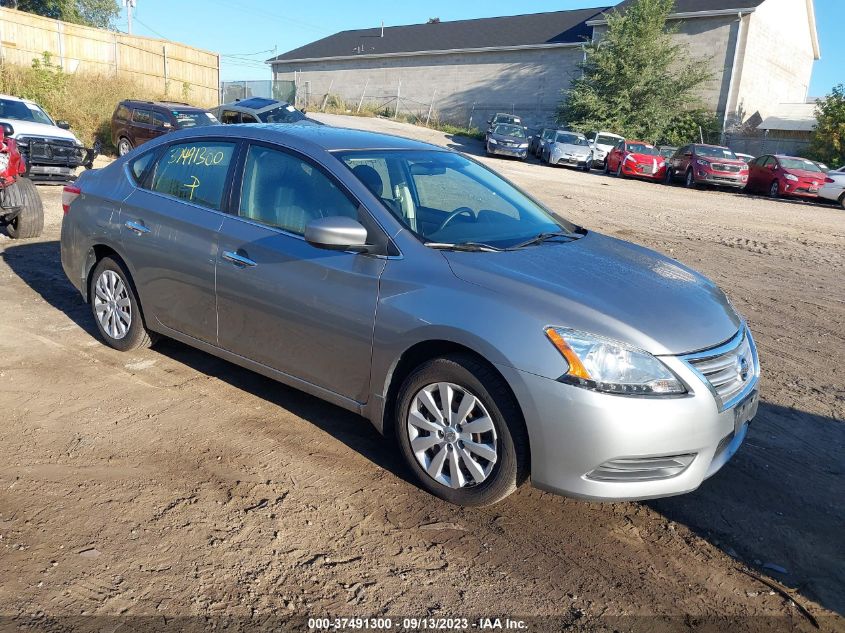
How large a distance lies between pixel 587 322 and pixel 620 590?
1117 mm

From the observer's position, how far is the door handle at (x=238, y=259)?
436cm

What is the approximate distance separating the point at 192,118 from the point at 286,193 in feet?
56.1

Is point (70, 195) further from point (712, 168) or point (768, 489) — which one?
point (712, 168)

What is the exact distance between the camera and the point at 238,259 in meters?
4.42

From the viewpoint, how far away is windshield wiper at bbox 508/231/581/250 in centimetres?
420

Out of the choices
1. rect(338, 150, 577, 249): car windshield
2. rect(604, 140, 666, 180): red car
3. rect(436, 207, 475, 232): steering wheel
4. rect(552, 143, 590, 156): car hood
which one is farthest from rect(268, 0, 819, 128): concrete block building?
rect(436, 207, 475, 232): steering wheel

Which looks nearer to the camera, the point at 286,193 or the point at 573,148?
the point at 286,193

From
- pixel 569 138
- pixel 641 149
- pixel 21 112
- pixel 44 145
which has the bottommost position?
pixel 44 145

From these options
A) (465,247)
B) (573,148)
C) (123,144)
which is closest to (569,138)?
(573,148)

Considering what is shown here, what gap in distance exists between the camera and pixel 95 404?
4.65 meters

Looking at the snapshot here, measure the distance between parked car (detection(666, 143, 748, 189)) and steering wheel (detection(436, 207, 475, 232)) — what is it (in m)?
23.1

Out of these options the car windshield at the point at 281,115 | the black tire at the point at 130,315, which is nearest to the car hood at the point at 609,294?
the black tire at the point at 130,315

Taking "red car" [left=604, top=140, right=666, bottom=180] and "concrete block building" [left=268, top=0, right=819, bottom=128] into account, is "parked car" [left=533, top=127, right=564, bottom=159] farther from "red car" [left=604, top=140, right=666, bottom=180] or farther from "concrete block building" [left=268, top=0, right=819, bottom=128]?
"concrete block building" [left=268, top=0, right=819, bottom=128]

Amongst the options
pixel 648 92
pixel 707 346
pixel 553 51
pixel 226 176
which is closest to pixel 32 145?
pixel 226 176
